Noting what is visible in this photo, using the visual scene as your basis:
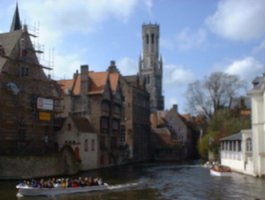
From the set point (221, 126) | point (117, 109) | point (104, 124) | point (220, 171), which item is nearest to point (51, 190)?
point (220, 171)

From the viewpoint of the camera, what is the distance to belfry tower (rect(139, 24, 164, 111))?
150 m

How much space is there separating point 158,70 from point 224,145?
9703cm

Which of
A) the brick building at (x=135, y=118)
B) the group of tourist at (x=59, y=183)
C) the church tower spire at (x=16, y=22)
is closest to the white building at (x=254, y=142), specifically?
the group of tourist at (x=59, y=183)

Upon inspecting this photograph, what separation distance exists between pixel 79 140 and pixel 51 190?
24171 millimetres

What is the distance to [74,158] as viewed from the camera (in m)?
54.2

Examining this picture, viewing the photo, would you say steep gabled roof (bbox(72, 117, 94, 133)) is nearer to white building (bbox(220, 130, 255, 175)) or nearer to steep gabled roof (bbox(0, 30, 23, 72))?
steep gabled roof (bbox(0, 30, 23, 72))

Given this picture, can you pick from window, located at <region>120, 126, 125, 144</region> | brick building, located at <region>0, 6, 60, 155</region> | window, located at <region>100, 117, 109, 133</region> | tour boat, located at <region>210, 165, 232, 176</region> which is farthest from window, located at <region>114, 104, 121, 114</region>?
tour boat, located at <region>210, 165, 232, 176</region>

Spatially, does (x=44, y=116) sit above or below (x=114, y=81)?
below

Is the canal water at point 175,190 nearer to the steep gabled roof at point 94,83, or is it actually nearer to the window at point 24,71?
the window at point 24,71

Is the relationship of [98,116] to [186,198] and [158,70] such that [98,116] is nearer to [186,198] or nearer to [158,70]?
[186,198]

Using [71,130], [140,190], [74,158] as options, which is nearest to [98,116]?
[71,130]

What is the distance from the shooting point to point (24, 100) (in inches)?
2052

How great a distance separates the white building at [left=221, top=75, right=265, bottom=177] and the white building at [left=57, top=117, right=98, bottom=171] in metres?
20.1

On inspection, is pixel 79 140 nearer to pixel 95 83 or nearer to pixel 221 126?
pixel 95 83
